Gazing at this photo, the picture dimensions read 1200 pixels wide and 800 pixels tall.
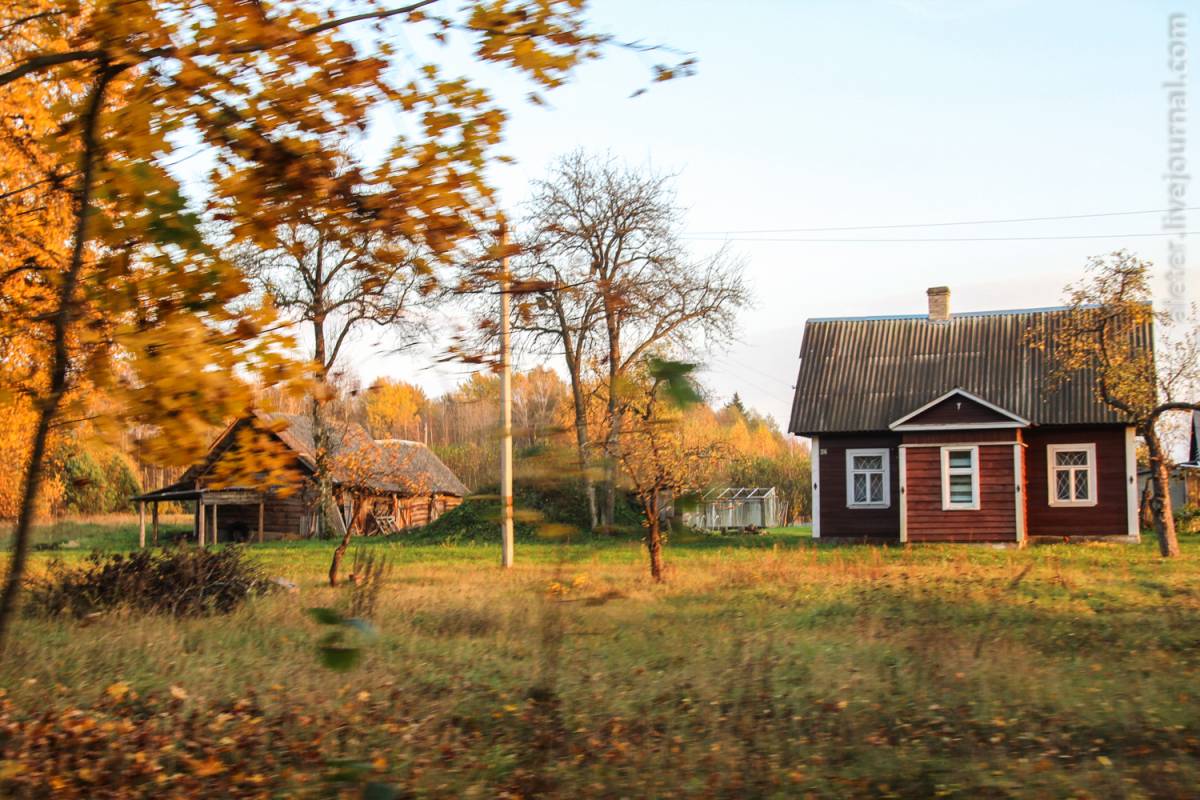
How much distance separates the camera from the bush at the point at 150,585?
1045 centimetres

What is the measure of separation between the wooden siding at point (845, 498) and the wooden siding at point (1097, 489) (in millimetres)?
3339

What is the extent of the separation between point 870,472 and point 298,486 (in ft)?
82.8

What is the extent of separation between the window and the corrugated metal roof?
3.38 feet

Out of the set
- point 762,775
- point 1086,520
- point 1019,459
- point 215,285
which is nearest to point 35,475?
point 215,285

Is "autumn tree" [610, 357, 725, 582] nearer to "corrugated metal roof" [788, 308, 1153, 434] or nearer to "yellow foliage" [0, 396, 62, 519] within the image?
"yellow foliage" [0, 396, 62, 519]

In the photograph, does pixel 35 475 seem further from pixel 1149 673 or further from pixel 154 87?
pixel 1149 673

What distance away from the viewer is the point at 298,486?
4484mm

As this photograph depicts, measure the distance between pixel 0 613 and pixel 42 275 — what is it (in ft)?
4.94

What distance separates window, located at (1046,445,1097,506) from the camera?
88.1ft

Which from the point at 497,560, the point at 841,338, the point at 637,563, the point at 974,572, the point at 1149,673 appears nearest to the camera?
the point at 1149,673

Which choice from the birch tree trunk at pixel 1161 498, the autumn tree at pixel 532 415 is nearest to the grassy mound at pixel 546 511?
the autumn tree at pixel 532 415

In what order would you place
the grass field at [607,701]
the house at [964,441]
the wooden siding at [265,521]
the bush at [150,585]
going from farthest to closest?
1. the wooden siding at [265,521]
2. the house at [964,441]
3. the bush at [150,585]
4. the grass field at [607,701]

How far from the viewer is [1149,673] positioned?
827 cm

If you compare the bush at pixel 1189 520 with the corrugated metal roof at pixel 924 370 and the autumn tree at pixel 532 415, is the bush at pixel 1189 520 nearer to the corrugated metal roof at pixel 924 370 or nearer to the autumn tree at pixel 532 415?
the corrugated metal roof at pixel 924 370
